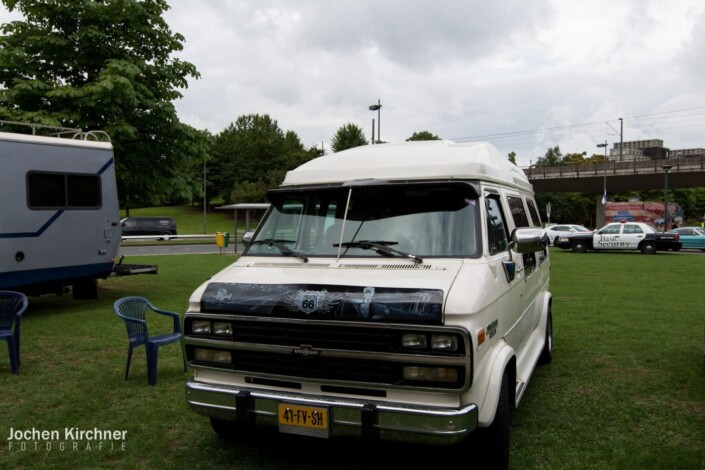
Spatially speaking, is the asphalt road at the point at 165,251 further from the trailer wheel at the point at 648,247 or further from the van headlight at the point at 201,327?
the van headlight at the point at 201,327

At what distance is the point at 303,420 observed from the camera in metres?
3.70

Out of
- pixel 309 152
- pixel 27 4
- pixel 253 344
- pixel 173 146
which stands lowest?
pixel 253 344

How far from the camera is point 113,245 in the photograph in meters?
11.5

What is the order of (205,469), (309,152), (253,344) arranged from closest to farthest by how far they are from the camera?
(253,344), (205,469), (309,152)

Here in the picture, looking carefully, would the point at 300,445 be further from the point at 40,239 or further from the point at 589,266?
the point at 589,266

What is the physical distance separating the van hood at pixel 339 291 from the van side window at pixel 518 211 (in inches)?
62.4

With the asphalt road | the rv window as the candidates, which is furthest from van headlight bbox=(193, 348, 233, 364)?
the asphalt road

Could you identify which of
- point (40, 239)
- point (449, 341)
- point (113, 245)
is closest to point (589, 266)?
point (113, 245)

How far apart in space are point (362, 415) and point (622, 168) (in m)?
61.5

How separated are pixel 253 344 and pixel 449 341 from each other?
1352 mm

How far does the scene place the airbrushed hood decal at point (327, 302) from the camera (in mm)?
3541

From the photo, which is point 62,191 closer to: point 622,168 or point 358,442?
point 358,442

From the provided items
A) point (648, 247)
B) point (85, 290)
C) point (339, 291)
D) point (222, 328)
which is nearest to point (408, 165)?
point (339, 291)

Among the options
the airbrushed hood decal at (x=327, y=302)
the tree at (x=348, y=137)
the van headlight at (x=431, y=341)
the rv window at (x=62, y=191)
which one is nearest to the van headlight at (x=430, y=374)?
the van headlight at (x=431, y=341)
